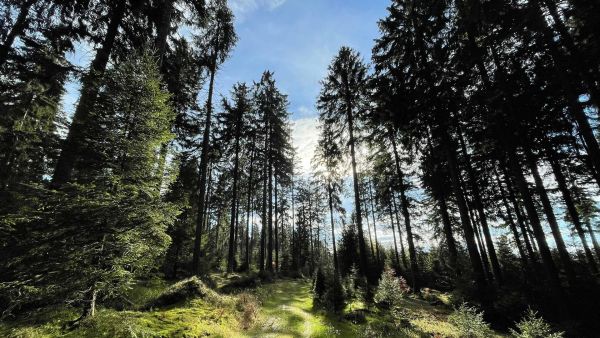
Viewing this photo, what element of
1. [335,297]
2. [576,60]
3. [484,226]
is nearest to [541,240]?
[484,226]

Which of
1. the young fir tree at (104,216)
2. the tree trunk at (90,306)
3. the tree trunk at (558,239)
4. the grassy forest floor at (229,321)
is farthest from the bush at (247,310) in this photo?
the tree trunk at (558,239)

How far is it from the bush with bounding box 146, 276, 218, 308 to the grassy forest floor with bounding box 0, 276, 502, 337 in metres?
0.20

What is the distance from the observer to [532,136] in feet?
37.3

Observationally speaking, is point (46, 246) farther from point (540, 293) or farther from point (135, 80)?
point (540, 293)

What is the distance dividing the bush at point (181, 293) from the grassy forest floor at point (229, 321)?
20 centimetres

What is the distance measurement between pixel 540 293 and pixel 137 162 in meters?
14.7

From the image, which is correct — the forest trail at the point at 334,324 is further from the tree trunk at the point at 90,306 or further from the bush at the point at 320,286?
the tree trunk at the point at 90,306

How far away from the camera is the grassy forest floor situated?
5.24 m

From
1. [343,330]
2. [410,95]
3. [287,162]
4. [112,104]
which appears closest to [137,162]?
[112,104]

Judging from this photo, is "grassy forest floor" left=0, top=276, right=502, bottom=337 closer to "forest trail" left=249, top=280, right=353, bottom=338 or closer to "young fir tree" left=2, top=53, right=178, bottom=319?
"forest trail" left=249, top=280, right=353, bottom=338

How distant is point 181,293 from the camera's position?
914 cm

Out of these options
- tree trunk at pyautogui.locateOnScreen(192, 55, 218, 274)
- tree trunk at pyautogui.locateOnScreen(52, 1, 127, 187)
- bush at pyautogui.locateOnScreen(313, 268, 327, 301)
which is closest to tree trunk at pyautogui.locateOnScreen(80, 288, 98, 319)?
tree trunk at pyautogui.locateOnScreen(52, 1, 127, 187)

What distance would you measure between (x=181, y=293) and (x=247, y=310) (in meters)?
2.42

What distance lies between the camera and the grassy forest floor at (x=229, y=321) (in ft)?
17.2
